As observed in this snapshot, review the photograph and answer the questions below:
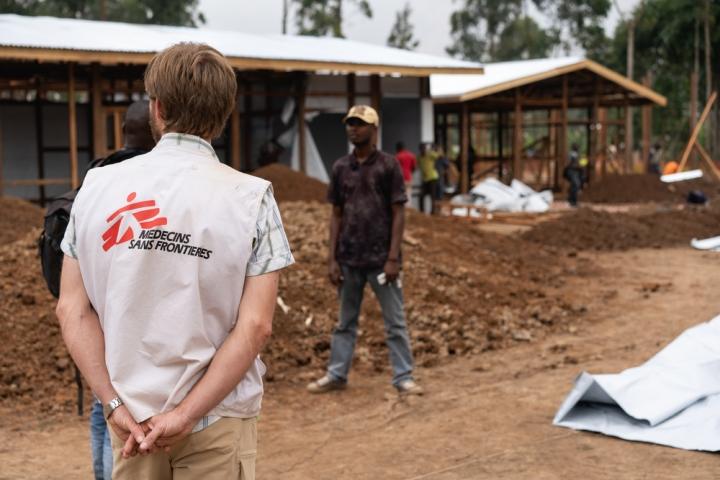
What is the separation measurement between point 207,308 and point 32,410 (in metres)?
4.62

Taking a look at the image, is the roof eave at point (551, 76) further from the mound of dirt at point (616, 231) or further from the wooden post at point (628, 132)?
the mound of dirt at point (616, 231)

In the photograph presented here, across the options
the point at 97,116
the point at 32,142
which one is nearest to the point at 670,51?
→ the point at 32,142

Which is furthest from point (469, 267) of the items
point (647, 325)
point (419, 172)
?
point (419, 172)

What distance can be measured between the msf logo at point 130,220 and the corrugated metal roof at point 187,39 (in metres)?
13.1

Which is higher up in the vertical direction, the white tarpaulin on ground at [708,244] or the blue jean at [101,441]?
the blue jean at [101,441]

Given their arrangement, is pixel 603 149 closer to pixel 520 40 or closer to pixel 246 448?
pixel 246 448

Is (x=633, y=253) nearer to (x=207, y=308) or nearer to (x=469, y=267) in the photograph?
(x=469, y=267)

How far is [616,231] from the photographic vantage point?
661 inches

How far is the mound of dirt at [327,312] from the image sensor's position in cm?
702

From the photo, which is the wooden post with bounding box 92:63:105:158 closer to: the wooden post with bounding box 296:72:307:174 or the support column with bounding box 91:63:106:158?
the support column with bounding box 91:63:106:158

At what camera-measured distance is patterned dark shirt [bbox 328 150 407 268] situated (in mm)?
6344

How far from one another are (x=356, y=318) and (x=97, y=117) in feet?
36.9

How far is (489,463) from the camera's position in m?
5.11

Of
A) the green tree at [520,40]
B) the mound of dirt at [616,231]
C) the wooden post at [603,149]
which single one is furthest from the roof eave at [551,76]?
the green tree at [520,40]
